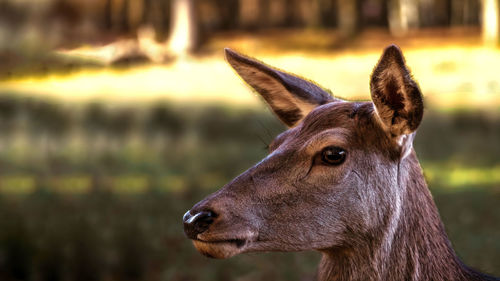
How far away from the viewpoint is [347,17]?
26.1m

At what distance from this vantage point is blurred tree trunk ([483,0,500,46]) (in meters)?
21.9

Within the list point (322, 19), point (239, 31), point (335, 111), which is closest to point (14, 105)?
point (239, 31)

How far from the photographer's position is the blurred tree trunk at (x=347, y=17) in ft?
83.4

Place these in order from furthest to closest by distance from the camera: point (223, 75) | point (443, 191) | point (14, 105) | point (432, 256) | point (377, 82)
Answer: point (223, 75) < point (14, 105) < point (443, 191) < point (432, 256) < point (377, 82)

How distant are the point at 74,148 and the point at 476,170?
5.61m

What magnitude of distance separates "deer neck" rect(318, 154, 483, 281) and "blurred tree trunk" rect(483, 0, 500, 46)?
18.7 meters

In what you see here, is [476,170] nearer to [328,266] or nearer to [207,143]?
[207,143]

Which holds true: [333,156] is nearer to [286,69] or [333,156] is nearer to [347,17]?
[286,69]

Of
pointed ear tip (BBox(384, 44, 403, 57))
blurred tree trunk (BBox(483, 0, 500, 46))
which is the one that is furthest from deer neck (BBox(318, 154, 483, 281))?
blurred tree trunk (BBox(483, 0, 500, 46))

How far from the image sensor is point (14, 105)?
1717 centimetres

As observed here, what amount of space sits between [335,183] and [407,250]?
0.42 metres

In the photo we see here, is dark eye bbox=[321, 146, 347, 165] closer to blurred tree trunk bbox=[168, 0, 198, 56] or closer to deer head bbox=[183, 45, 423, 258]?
deer head bbox=[183, 45, 423, 258]

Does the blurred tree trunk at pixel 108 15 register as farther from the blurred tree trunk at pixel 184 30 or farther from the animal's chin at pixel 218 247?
the animal's chin at pixel 218 247

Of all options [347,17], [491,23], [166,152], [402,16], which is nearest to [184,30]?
[347,17]
